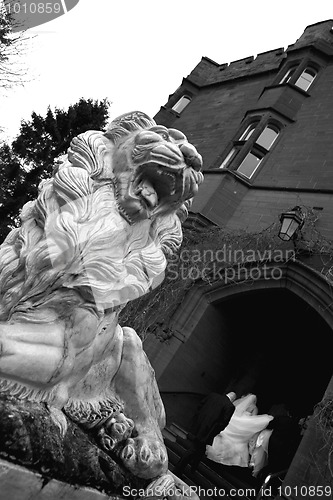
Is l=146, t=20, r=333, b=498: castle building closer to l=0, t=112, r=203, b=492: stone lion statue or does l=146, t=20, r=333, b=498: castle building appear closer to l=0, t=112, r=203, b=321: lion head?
l=0, t=112, r=203, b=492: stone lion statue

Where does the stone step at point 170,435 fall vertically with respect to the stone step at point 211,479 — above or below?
above

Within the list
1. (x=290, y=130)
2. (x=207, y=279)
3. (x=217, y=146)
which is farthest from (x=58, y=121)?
(x=207, y=279)

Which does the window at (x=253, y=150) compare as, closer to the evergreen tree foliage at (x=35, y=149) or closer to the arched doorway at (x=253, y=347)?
the arched doorway at (x=253, y=347)

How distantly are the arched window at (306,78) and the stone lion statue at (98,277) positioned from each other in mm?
12825

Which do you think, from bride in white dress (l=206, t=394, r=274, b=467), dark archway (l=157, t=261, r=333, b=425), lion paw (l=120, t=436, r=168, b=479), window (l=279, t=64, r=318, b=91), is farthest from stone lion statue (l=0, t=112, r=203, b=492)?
window (l=279, t=64, r=318, b=91)

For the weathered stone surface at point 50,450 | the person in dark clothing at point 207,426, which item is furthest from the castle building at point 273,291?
the weathered stone surface at point 50,450

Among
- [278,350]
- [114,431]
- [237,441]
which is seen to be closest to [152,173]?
[114,431]

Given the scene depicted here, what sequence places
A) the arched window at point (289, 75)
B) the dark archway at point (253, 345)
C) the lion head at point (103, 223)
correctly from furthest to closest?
the arched window at point (289, 75) < the dark archway at point (253, 345) < the lion head at point (103, 223)

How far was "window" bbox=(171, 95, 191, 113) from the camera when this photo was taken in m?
17.9

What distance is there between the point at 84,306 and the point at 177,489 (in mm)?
878

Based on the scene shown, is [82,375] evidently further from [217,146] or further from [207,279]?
[217,146]

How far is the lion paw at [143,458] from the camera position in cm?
153

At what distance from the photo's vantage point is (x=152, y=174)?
1731 mm

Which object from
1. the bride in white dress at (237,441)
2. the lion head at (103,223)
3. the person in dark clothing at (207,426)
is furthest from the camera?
the bride in white dress at (237,441)
